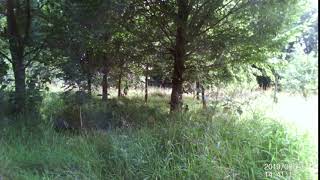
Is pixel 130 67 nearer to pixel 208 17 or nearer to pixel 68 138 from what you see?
pixel 208 17

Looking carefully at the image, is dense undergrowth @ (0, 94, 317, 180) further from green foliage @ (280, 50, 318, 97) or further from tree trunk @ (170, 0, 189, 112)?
tree trunk @ (170, 0, 189, 112)

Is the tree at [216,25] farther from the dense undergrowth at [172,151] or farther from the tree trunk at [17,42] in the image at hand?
the tree trunk at [17,42]

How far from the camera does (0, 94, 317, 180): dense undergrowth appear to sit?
13.9 feet

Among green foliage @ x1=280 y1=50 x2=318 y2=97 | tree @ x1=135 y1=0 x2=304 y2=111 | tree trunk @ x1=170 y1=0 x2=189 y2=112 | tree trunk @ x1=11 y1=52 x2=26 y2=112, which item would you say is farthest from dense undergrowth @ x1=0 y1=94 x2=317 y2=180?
tree trunk @ x1=170 y1=0 x2=189 y2=112

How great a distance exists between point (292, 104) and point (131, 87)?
6226 mm

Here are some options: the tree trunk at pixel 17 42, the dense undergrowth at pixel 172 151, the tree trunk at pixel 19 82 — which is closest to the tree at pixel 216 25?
the dense undergrowth at pixel 172 151

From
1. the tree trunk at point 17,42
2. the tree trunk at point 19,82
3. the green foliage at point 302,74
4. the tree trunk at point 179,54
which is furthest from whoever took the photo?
the tree trunk at point 17,42

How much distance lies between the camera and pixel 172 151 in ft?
15.7

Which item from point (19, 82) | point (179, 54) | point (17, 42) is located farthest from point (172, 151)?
point (17, 42)

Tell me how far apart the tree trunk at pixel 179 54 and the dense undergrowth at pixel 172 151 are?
205cm

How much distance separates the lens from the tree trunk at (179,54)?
759 centimetres

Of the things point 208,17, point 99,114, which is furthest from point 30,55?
point 208,17

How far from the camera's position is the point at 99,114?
25.3 ft

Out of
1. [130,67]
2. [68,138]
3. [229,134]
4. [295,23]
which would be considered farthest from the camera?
[130,67]
